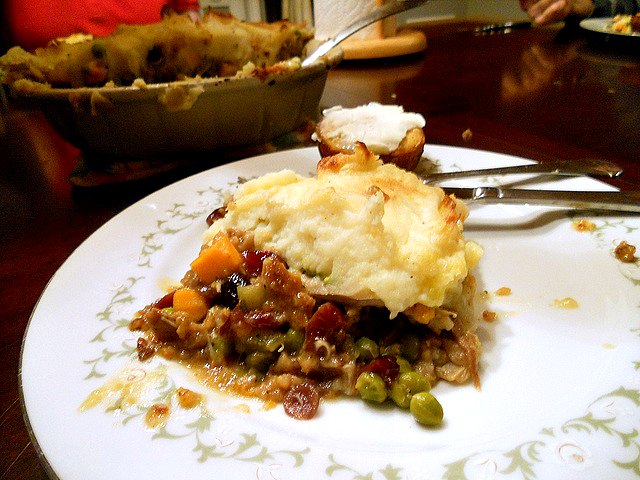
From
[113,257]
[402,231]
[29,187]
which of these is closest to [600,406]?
[402,231]

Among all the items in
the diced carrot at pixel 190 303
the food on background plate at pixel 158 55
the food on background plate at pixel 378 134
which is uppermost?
the food on background plate at pixel 158 55

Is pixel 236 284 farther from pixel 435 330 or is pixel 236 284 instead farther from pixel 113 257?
pixel 435 330

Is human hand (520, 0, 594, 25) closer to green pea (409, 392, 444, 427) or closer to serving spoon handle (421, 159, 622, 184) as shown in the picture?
serving spoon handle (421, 159, 622, 184)

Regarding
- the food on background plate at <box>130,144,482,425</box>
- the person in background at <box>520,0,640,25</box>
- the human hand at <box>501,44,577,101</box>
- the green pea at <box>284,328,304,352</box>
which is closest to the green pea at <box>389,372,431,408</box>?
the food on background plate at <box>130,144,482,425</box>

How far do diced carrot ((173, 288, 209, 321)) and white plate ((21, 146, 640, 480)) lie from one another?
5.7 inches

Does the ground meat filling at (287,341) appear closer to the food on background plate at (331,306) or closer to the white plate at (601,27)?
the food on background plate at (331,306)

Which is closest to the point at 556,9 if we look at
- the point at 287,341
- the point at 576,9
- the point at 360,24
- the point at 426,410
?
the point at 576,9

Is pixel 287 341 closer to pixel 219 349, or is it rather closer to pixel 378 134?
pixel 219 349

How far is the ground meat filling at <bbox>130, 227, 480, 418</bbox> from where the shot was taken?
1.45 m

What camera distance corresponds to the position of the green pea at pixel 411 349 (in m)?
1.52

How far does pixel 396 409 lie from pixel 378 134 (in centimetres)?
157

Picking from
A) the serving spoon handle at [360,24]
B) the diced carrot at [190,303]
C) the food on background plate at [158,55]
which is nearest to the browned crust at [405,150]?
the food on background plate at [158,55]

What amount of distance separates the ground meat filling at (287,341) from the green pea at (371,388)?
0.04 m

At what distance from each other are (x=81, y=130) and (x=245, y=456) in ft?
7.40
